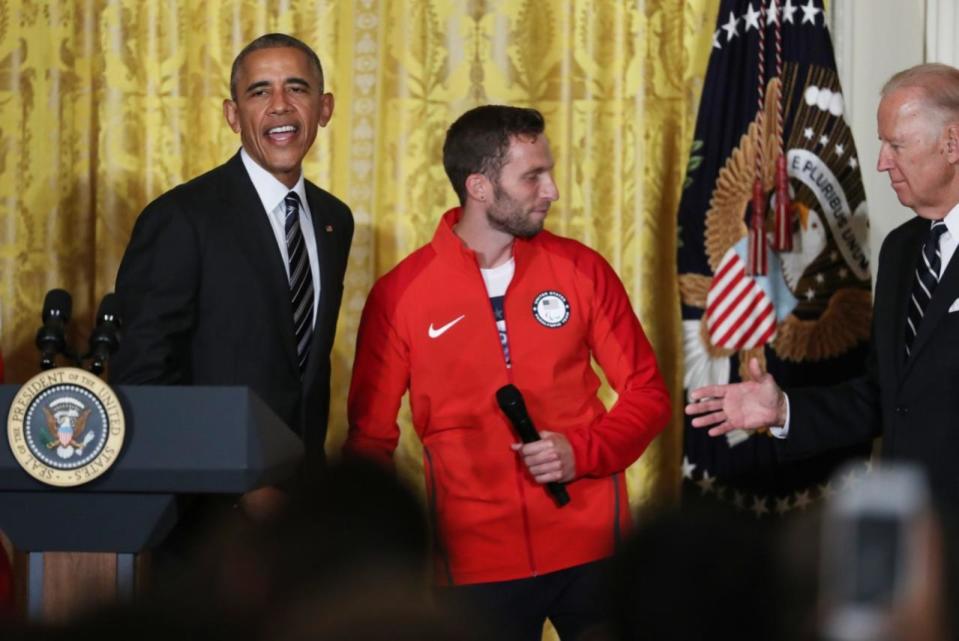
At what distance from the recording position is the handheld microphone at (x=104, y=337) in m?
2.58

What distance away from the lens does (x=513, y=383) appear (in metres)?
3.65

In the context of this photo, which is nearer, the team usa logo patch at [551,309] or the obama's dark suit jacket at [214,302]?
the obama's dark suit jacket at [214,302]

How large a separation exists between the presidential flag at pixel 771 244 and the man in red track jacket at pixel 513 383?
2.78 feet

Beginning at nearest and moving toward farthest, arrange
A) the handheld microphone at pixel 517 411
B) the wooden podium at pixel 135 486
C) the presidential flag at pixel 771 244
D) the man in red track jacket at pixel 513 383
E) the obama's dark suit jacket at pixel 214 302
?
1. the wooden podium at pixel 135 486
2. the obama's dark suit jacket at pixel 214 302
3. the handheld microphone at pixel 517 411
4. the man in red track jacket at pixel 513 383
5. the presidential flag at pixel 771 244

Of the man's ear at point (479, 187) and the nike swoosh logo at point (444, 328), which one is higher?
the man's ear at point (479, 187)

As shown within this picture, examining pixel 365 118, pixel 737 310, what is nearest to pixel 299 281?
pixel 365 118

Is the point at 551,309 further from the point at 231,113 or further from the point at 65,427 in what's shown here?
the point at 65,427

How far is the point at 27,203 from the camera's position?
489 cm

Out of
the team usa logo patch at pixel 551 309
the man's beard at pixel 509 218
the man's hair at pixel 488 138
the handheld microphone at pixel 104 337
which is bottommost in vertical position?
the handheld microphone at pixel 104 337

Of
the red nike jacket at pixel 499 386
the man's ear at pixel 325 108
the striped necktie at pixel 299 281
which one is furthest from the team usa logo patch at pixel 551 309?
the man's ear at pixel 325 108

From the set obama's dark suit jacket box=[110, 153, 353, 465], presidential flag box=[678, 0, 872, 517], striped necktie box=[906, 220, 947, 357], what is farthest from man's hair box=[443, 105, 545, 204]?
striped necktie box=[906, 220, 947, 357]

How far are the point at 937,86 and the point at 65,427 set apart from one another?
233 centimetres

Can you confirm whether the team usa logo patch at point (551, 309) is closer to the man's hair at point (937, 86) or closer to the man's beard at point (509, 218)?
the man's beard at point (509, 218)

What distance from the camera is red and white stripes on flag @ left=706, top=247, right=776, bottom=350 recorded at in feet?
14.9
